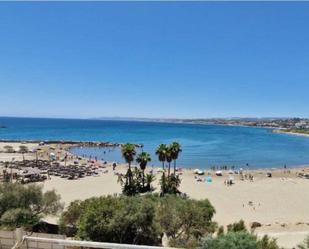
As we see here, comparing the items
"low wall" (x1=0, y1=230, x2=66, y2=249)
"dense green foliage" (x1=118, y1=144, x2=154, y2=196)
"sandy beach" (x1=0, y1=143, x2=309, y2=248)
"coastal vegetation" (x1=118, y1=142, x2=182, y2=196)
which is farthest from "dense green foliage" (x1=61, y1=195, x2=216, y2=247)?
"dense green foliage" (x1=118, y1=144, x2=154, y2=196)

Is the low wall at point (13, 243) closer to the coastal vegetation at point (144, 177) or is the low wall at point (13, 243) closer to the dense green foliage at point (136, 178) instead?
the coastal vegetation at point (144, 177)

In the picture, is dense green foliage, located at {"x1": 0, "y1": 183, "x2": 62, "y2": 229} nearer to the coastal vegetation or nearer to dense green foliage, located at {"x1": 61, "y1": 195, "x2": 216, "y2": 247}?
dense green foliage, located at {"x1": 61, "y1": 195, "x2": 216, "y2": 247}

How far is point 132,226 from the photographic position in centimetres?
1716

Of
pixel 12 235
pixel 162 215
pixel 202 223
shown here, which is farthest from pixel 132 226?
pixel 12 235

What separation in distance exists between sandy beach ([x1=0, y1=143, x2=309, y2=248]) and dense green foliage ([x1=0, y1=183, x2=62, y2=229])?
45.9ft

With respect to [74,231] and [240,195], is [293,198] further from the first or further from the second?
[74,231]

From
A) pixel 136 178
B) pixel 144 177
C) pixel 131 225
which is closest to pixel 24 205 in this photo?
pixel 131 225

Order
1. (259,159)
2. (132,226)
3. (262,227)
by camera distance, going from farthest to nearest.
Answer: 1. (259,159)
2. (262,227)
3. (132,226)

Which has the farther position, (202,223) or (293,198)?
(293,198)

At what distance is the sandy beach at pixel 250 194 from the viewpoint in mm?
30081

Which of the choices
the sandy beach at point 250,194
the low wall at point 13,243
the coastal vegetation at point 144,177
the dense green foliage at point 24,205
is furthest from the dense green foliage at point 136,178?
the low wall at point 13,243

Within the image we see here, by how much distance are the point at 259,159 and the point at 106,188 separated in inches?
1811

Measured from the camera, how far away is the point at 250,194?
4531 cm

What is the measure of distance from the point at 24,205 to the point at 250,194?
1189 inches
